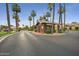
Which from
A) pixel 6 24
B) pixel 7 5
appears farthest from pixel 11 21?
pixel 7 5

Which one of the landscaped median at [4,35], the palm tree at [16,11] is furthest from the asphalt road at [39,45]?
the palm tree at [16,11]

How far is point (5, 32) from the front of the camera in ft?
18.2

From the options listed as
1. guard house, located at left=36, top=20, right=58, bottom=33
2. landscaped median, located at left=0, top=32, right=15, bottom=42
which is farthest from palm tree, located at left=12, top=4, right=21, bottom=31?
guard house, located at left=36, top=20, right=58, bottom=33

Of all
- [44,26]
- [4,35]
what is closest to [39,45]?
[44,26]

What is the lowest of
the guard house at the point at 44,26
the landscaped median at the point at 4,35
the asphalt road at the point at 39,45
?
the asphalt road at the point at 39,45

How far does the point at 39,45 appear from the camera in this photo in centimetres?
523

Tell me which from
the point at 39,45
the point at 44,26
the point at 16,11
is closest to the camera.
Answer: the point at 39,45

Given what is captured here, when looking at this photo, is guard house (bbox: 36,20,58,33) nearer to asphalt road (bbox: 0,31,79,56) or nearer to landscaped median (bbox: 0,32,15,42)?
asphalt road (bbox: 0,31,79,56)

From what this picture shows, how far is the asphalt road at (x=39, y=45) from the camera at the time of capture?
4.98 m

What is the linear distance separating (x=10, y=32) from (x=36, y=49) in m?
0.93

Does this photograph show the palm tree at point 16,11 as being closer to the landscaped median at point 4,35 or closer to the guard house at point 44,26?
the landscaped median at point 4,35

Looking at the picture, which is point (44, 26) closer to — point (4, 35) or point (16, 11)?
point (16, 11)

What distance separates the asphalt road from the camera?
16.3 feet

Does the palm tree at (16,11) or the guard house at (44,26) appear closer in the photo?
the palm tree at (16,11)
